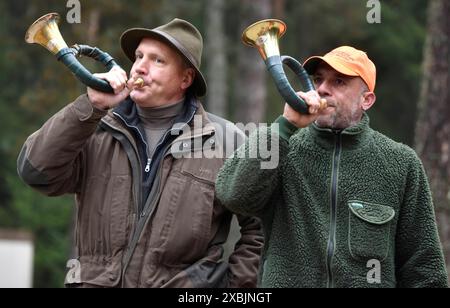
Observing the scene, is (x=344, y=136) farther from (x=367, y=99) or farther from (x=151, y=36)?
(x=151, y=36)

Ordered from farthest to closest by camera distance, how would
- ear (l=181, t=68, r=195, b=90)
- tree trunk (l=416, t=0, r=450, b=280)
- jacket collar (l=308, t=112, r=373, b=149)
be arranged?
1. tree trunk (l=416, t=0, r=450, b=280)
2. ear (l=181, t=68, r=195, b=90)
3. jacket collar (l=308, t=112, r=373, b=149)

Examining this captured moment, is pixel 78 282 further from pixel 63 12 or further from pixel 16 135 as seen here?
pixel 16 135

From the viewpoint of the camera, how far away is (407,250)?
17.0 ft

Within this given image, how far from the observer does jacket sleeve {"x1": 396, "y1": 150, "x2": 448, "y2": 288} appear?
16.9 ft

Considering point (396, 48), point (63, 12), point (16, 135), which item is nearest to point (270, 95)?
point (396, 48)

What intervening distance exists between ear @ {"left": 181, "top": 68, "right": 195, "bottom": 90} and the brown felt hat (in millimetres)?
24

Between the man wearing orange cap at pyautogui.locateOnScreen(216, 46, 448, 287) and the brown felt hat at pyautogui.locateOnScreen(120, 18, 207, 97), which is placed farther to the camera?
the brown felt hat at pyautogui.locateOnScreen(120, 18, 207, 97)

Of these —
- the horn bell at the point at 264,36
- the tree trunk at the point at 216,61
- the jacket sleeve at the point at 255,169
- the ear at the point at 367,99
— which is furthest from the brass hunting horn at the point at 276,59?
the tree trunk at the point at 216,61

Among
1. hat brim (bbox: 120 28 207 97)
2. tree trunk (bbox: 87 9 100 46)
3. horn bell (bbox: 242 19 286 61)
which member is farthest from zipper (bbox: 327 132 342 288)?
tree trunk (bbox: 87 9 100 46)

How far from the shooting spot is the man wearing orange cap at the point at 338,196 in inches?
194

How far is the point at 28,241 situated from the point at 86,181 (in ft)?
28.1

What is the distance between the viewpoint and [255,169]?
190 inches

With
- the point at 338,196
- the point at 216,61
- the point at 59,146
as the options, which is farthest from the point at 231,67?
the point at 338,196

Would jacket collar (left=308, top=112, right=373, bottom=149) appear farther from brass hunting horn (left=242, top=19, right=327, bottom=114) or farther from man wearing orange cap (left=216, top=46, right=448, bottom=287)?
brass hunting horn (left=242, top=19, right=327, bottom=114)
